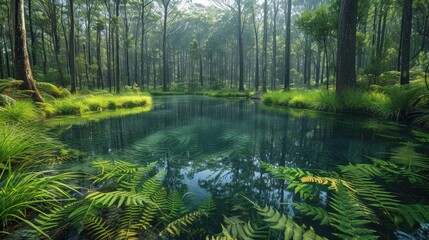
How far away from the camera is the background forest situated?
11.3 metres

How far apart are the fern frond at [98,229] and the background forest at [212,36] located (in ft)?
17.8

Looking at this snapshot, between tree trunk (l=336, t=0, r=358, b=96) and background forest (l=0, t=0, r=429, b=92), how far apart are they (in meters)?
1.99

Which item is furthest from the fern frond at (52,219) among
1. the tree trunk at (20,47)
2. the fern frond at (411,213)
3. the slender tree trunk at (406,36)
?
the slender tree trunk at (406,36)

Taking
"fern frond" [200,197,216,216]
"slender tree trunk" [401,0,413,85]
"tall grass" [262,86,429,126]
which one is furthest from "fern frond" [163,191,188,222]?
"slender tree trunk" [401,0,413,85]

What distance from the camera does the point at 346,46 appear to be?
7.70 metres

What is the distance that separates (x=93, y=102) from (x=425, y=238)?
1098 centimetres

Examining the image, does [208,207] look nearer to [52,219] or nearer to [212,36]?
[52,219]

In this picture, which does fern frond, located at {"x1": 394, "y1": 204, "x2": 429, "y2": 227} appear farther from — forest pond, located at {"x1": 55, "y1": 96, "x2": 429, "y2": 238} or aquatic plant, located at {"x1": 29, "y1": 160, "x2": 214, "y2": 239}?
aquatic plant, located at {"x1": 29, "y1": 160, "x2": 214, "y2": 239}

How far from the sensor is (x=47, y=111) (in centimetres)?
718

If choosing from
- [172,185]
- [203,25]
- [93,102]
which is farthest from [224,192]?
[203,25]

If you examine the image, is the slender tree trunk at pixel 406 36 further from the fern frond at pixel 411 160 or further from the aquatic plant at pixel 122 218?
the aquatic plant at pixel 122 218

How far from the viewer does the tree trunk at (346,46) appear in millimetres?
7430

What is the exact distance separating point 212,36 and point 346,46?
29710 mm

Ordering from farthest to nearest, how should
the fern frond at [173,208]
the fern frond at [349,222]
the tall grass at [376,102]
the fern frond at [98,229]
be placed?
the tall grass at [376,102]
the fern frond at [173,208]
the fern frond at [98,229]
the fern frond at [349,222]
